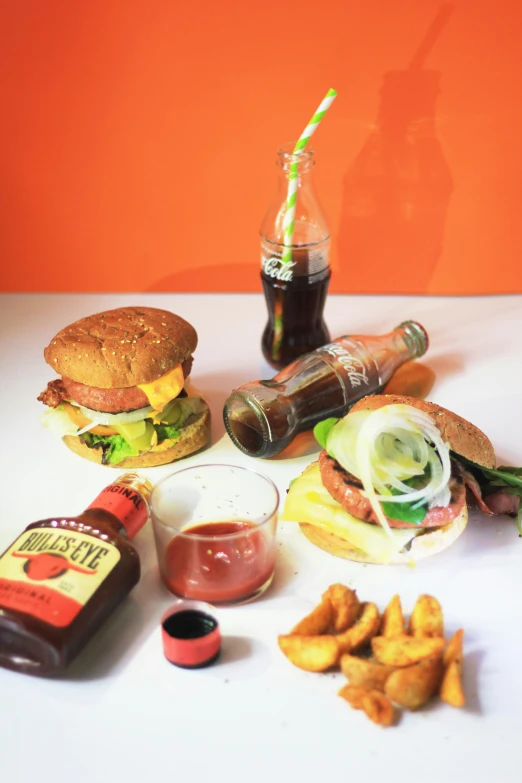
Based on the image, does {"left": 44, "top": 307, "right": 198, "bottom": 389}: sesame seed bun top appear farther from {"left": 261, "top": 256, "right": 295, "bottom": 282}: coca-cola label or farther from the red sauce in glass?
the red sauce in glass

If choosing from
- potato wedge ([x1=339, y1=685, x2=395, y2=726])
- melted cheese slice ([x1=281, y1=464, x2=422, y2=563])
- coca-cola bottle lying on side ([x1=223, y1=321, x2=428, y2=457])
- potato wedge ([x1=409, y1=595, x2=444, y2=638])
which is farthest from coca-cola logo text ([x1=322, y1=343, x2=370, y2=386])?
potato wedge ([x1=339, y1=685, x2=395, y2=726])

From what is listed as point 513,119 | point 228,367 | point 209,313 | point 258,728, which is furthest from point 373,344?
point 258,728

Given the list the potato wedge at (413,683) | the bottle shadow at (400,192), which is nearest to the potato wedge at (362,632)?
the potato wedge at (413,683)

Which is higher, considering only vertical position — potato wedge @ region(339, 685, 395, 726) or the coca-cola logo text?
the coca-cola logo text

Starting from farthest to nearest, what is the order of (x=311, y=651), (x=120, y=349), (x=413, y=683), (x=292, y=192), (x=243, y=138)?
(x=243, y=138)
(x=292, y=192)
(x=120, y=349)
(x=311, y=651)
(x=413, y=683)

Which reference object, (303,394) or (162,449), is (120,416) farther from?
(303,394)

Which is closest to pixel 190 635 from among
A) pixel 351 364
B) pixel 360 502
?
pixel 360 502

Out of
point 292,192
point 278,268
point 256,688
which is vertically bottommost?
point 256,688
